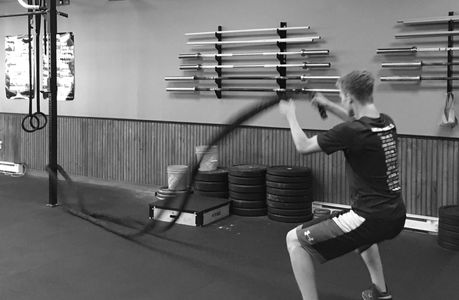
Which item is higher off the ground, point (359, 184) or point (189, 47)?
point (189, 47)

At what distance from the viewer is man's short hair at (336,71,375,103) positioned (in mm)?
2496

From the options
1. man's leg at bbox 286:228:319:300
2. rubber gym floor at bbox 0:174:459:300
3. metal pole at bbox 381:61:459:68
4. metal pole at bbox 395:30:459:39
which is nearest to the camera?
man's leg at bbox 286:228:319:300

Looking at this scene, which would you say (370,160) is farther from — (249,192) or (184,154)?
(184,154)

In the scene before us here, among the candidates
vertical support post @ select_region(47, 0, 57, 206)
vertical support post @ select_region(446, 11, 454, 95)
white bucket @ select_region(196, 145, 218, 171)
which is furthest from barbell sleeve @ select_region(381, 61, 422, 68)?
vertical support post @ select_region(47, 0, 57, 206)

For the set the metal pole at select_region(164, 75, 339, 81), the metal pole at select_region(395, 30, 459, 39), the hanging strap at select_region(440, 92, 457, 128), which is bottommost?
the hanging strap at select_region(440, 92, 457, 128)

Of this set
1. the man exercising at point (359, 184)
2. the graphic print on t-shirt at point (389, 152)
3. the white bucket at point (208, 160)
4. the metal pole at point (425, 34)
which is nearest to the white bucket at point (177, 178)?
the white bucket at point (208, 160)

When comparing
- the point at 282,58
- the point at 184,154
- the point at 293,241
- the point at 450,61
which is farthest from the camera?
the point at 184,154

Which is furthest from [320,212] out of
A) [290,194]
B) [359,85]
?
[359,85]

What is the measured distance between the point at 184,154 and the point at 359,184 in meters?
3.91

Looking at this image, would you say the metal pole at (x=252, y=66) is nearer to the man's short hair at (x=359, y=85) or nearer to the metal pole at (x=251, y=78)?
the metal pole at (x=251, y=78)

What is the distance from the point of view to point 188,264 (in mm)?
3756

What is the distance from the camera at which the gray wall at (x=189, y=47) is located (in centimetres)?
474

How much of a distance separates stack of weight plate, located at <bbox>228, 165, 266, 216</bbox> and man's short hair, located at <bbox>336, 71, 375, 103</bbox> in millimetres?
2736

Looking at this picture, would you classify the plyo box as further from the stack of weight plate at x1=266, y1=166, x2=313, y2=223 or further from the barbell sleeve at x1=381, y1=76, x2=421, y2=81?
the barbell sleeve at x1=381, y1=76, x2=421, y2=81
